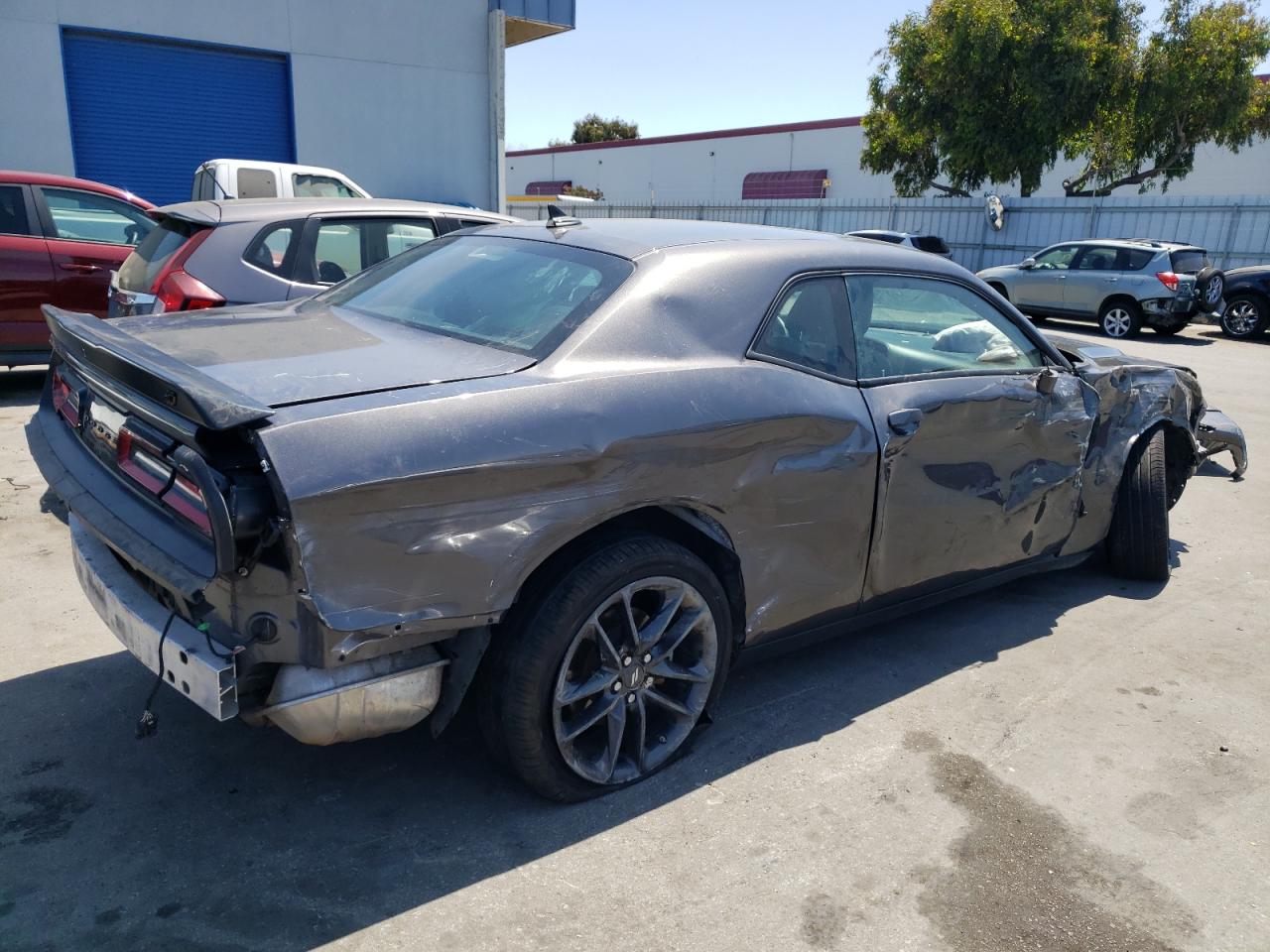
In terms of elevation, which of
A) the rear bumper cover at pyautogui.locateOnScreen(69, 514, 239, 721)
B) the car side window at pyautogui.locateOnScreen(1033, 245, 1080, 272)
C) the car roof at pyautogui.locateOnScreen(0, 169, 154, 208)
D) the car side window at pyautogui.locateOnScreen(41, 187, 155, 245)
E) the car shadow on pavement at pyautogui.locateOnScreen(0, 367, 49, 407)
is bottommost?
the car shadow on pavement at pyautogui.locateOnScreen(0, 367, 49, 407)

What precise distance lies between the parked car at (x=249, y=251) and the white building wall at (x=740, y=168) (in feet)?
81.8

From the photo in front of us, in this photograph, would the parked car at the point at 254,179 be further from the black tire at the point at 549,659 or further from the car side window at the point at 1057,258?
the car side window at the point at 1057,258

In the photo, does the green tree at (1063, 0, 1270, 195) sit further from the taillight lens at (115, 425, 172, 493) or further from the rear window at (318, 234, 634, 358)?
the taillight lens at (115, 425, 172, 493)

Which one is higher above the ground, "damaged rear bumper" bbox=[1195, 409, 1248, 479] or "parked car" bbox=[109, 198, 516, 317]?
"parked car" bbox=[109, 198, 516, 317]

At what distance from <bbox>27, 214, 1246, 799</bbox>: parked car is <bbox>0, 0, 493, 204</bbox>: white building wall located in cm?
1252

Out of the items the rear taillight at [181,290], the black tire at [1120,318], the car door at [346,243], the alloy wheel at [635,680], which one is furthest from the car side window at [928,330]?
the black tire at [1120,318]

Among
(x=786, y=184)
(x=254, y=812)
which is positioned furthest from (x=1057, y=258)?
(x=786, y=184)

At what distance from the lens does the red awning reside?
37750 millimetres

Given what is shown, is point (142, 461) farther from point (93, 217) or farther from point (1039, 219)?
point (1039, 219)

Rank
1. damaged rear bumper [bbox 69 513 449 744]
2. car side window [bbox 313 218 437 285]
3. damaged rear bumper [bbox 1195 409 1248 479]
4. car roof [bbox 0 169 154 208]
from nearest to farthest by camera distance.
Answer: damaged rear bumper [bbox 69 513 449 744], damaged rear bumper [bbox 1195 409 1248 479], car side window [bbox 313 218 437 285], car roof [bbox 0 169 154 208]

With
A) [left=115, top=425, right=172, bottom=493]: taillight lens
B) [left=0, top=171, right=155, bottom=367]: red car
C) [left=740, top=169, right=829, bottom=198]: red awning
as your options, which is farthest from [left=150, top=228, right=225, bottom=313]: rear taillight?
[left=740, top=169, right=829, bottom=198]: red awning

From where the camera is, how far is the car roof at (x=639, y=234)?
10.9ft

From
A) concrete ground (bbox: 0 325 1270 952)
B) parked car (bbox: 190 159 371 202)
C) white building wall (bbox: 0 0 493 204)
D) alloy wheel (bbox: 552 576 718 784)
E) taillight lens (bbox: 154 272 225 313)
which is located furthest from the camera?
white building wall (bbox: 0 0 493 204)

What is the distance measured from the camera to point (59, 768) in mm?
2904
